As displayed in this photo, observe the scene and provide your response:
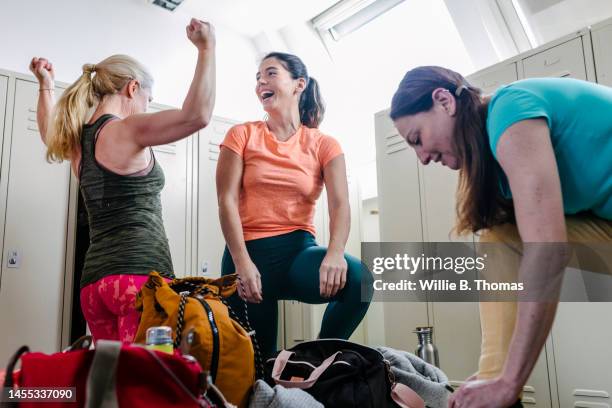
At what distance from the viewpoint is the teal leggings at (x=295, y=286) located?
1.62 metres

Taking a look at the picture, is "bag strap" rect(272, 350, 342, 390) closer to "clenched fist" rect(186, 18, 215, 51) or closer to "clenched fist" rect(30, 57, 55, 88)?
"clenched fist" rect(186, 18, 215, 51)

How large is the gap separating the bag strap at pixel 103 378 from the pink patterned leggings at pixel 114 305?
54 cm

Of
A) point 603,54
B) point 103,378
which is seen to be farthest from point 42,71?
point 603,54

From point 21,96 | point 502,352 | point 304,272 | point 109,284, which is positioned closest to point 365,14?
point 21,96

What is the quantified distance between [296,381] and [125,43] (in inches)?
95.0

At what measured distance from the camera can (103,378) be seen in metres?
0.79

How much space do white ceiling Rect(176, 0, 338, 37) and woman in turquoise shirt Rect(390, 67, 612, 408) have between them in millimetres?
2134

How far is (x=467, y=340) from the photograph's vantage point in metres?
2.17

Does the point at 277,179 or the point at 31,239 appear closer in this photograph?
the point at 277,179

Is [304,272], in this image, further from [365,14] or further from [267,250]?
[365,14]

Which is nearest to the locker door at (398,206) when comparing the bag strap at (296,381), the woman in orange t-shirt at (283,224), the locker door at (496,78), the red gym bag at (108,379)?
the locker door at (496,78)

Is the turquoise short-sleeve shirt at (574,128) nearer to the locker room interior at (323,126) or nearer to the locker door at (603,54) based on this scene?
the locker room interior at (323,126)

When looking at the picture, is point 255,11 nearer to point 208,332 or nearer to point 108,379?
point 208,332

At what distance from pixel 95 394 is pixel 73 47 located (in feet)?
8.36
